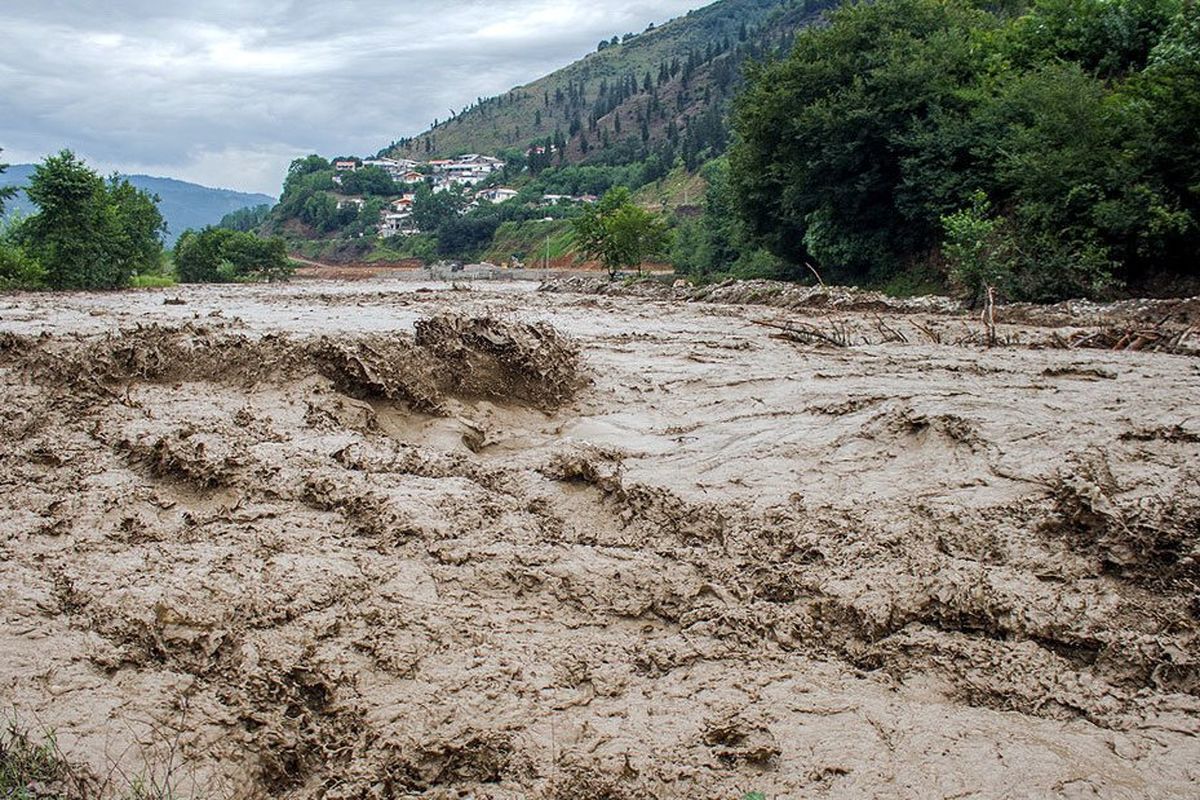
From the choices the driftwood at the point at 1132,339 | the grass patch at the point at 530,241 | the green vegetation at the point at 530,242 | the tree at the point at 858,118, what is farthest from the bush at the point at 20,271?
the grass patch at the point at 530,241

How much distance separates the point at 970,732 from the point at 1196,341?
8301 mm

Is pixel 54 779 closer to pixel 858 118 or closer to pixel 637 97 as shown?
pixel 858 118

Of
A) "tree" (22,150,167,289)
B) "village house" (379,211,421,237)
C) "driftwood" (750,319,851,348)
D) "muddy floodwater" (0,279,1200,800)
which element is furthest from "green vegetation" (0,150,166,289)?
"village house" (379,211,421,237)

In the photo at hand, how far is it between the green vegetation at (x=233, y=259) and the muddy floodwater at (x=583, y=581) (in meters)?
37.6

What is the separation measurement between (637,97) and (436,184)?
3015 cm

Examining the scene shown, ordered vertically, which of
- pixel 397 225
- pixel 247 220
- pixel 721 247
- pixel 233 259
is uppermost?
pixel 247 220

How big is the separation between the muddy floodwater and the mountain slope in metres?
62.1

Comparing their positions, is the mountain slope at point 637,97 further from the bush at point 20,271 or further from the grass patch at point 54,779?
the grass patch at point 54,779

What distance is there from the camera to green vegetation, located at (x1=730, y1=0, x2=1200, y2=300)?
14.2m

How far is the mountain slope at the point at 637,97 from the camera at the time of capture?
3831 inches

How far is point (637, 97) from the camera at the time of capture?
11606 centimetres

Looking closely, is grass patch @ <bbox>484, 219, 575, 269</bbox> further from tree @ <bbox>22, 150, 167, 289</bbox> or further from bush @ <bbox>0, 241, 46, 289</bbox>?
bush @ <bbox>0, 241, 46, 289</bbox>

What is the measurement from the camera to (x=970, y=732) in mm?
2771

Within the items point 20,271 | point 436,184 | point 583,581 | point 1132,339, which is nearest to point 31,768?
point 583,581
